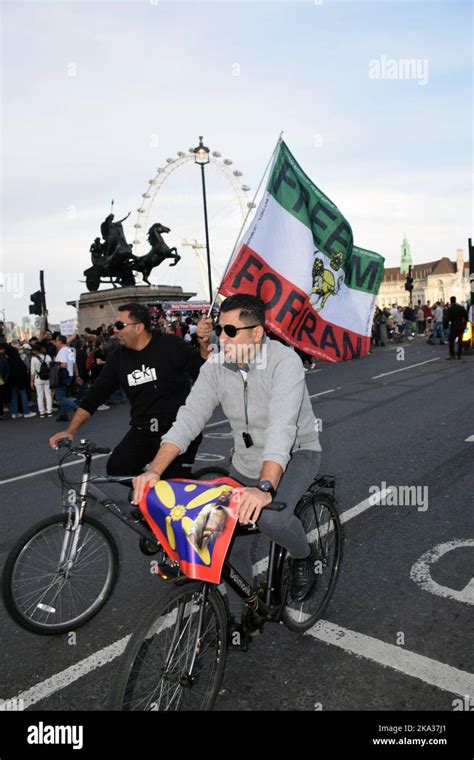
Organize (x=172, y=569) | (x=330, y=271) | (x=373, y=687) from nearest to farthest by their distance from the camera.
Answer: (x=172, y=569)
(x=373, y=687)
(x=330, y=271)

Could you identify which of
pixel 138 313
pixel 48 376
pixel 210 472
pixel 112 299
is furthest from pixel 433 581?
pixel 112 299

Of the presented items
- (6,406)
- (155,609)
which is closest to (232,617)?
(155,609)

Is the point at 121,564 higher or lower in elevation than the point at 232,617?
lower

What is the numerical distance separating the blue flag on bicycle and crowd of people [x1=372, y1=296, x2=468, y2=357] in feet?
55.2

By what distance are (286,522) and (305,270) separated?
3008 mm

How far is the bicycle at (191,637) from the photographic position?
7.04 ft

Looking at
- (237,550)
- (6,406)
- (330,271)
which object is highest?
(330,271)

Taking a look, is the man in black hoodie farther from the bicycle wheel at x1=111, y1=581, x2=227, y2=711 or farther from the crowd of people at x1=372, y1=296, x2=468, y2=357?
the crowd of people at x1=372, y1=296, x2=468, y2=357

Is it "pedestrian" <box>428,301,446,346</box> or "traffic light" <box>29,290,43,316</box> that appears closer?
"traffic light" <box>29,290,43,316</box>

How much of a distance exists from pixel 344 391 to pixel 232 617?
1029 centimetres

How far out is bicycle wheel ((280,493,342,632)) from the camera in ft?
10.1

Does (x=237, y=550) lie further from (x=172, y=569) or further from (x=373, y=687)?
(x=373, y=687)

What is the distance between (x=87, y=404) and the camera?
4.11 metres

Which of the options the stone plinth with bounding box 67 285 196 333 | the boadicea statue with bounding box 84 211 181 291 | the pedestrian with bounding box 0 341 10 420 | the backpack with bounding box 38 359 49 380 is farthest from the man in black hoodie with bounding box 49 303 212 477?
the boadicea statue with bounding box 84 211 181 291
